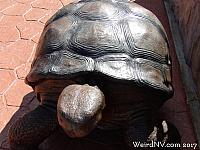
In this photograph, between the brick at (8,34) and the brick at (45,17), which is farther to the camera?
the brick at (45,17)

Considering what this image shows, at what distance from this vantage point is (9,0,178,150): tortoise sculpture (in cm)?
270

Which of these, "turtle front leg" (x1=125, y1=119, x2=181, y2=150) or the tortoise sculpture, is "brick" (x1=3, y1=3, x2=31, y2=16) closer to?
the tortoise sculpture

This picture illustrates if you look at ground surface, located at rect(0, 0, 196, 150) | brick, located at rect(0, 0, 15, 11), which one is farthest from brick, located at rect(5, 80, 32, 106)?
brick, located at rect(0, 0, 15, 11)

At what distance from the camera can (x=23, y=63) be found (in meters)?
4.07

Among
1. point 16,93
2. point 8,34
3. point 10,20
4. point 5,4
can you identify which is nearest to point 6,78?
point 16,93

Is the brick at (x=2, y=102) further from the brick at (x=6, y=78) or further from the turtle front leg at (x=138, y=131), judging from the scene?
the turtle front leg at (x=138, y=131)

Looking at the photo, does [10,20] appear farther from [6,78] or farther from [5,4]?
[6,78]

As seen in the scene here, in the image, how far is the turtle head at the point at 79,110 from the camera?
2365mm

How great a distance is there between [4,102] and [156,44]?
144 cm

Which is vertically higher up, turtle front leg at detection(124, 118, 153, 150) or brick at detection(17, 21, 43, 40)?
turtle front leg at detection(124, 118, 153, 150)

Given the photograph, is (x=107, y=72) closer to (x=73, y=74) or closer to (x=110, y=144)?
(x=73, y=74)

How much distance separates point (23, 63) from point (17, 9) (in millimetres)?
1121

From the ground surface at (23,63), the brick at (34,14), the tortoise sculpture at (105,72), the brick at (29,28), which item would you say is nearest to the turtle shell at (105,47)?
the tortoise sculpture at (105,72)

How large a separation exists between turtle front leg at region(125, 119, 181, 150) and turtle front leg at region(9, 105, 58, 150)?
51 centimetres
